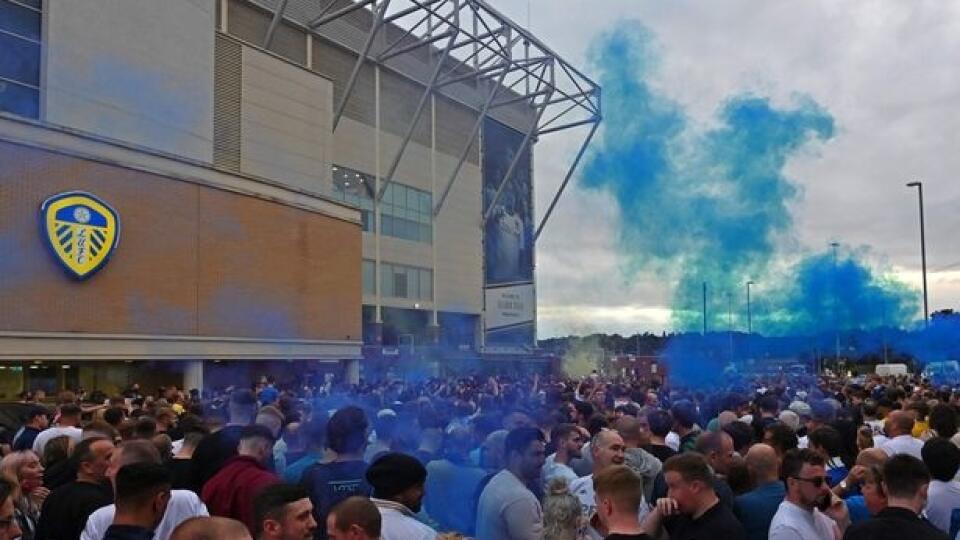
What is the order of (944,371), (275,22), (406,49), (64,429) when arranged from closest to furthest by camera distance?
(64,429), (944,371), (275,22), (406,49)

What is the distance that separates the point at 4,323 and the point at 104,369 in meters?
3.53

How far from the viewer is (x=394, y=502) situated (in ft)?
13.3

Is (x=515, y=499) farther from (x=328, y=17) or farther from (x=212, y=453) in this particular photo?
(x=328, y=17)

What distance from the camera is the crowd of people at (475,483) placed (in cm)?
373

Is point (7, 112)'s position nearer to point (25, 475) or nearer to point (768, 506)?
point (25, 475)

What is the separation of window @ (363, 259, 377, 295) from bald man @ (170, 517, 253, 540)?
3398cm

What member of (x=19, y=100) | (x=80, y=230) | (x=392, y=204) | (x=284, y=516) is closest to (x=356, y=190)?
(x=392, y=204)

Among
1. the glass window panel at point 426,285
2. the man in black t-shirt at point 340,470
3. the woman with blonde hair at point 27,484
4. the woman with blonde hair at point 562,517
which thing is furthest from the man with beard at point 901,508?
the glass window panel at point 426,285

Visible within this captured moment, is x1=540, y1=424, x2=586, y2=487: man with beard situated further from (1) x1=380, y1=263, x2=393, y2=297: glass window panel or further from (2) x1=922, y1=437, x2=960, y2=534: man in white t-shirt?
(1) x1=380, y1=263, x2=393, y2=297: glass window panel

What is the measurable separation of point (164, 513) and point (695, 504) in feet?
8.05

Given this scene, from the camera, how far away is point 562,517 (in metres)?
4.05

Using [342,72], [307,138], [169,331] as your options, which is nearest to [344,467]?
[169,331]

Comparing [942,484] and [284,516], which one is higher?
[284,516]

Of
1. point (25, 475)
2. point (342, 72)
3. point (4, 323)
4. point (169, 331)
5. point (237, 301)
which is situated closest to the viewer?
point (25, 475)
